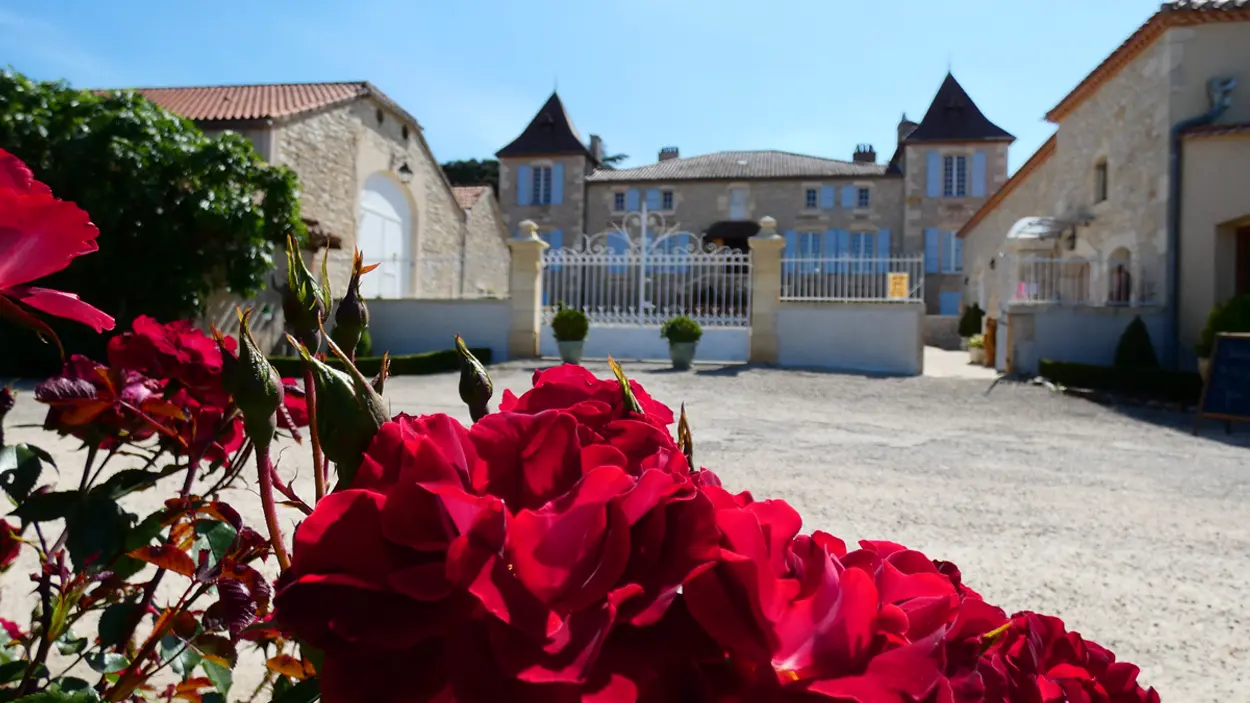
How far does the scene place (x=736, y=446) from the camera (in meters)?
Answer: 6.29

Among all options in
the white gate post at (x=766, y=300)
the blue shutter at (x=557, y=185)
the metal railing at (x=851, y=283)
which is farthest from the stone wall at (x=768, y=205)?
the white gate post at (x=766, y=300)

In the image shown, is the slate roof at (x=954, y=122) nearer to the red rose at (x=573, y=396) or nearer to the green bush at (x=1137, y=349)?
the green bush at (x=1137, y=349)

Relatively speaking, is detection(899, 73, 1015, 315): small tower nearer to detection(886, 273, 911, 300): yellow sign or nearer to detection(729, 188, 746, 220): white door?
detection(729, 188, 746, 220): white door

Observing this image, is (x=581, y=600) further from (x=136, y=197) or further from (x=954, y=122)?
(x=954, y=122)

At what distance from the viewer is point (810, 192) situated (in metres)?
33.7

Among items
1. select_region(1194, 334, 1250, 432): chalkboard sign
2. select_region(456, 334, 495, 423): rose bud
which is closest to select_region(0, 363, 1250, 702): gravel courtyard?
select_region(1194, 334, 1250, 432): chalkboard sign

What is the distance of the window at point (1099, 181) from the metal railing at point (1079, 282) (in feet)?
5.31

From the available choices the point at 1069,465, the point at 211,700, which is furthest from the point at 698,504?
the point at 1069,465

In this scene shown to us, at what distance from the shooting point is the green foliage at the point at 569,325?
13.1 meters

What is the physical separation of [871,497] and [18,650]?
402 cm

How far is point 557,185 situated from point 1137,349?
27.2m

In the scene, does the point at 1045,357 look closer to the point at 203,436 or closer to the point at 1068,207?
the point at 1068,207

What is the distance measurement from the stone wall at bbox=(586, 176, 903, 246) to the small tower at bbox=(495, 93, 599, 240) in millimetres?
818

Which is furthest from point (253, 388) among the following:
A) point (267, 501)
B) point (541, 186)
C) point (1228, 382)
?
point (541, 186)
